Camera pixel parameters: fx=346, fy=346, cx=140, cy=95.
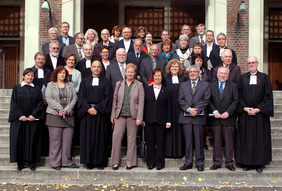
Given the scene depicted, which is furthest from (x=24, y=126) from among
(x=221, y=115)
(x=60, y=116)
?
(x=221, y=115)

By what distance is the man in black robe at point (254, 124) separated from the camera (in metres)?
6.49

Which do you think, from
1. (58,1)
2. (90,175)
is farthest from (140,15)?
(90,175)

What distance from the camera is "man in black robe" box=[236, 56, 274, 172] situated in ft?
21.3

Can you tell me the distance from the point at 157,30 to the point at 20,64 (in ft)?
21.0

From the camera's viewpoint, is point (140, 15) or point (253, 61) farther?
point (140, 15)

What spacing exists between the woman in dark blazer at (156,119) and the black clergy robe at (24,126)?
2060mm

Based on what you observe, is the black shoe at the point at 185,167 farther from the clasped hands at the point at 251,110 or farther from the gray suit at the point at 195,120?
the clasped hands at the point at 251,110

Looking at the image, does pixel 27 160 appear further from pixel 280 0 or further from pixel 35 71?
pixel 280 0

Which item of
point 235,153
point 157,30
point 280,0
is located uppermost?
point 280,0

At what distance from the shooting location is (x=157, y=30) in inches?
601

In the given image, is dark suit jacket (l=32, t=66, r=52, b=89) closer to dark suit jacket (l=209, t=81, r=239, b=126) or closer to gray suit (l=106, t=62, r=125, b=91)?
gray suit (l=106, t=62, r=125, b=91)

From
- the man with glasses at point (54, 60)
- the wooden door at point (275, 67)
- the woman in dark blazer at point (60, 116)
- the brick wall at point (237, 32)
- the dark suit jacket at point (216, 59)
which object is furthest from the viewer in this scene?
the wooden door at point (275, 67)

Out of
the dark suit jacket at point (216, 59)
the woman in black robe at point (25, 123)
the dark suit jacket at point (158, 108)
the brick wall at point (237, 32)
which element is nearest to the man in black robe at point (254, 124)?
the dark suit jacket at point (216, 59)

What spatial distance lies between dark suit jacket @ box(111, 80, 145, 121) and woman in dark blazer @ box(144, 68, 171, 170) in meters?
0.15
